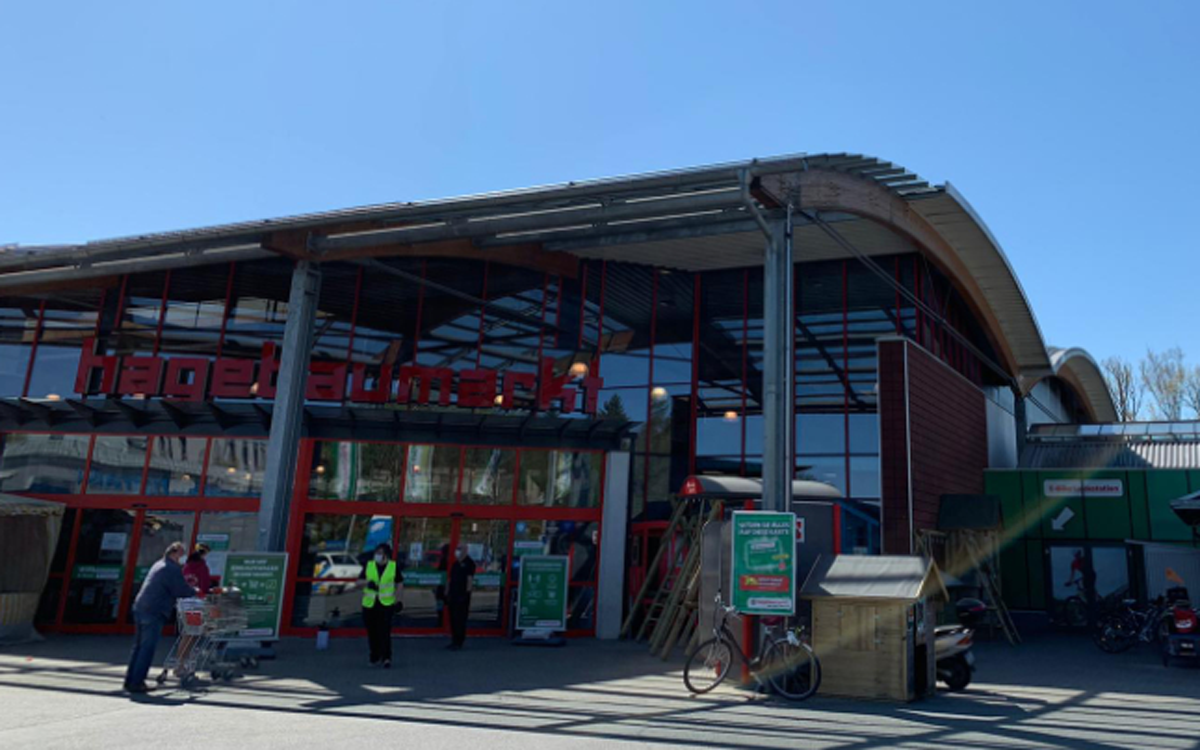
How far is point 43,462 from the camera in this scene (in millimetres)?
17781

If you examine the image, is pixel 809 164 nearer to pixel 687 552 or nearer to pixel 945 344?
pixel 687 552

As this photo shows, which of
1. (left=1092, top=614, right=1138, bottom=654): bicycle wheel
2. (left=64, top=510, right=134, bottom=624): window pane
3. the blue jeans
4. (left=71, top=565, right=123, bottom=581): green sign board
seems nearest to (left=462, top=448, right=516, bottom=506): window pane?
(left=64, top=510, right=134, bottom=624): window pane

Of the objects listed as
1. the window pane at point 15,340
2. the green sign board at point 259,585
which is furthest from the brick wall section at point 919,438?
the window pane at point 15,340

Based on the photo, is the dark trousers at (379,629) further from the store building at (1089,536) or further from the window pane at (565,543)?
the store building at (1089,536)

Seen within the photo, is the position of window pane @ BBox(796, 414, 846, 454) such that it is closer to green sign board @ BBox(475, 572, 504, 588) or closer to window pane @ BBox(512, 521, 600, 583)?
window pane @ BBox(512, 521, 600, 583)

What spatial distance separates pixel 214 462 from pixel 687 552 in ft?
30.9

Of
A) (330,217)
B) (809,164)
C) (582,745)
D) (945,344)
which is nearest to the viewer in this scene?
(582,745)

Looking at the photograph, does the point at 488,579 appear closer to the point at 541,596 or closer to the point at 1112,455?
the point at 541,596

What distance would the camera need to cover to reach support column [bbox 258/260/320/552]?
14.9m

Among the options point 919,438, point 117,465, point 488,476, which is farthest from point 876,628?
point 117,465

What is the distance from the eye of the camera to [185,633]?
1084 cm

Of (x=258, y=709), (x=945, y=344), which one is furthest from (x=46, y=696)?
(x=945, y=344)

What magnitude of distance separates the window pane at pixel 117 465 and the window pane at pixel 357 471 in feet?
11.2

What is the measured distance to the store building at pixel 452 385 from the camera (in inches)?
652
